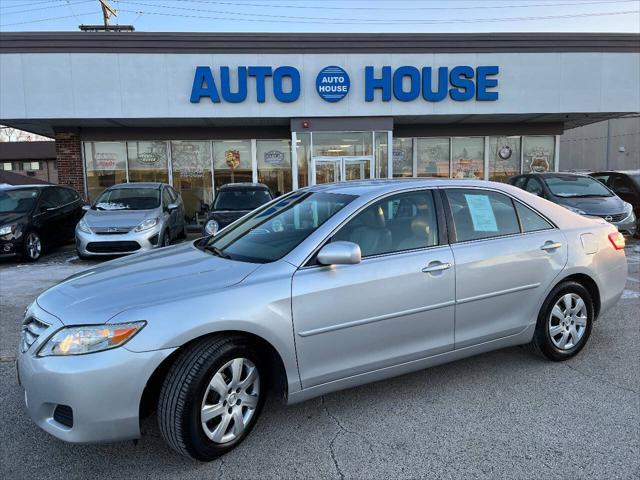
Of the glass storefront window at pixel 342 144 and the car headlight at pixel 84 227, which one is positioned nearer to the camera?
the car headlight at pixel 84 227

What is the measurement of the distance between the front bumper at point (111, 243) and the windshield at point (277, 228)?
5423 millimetres

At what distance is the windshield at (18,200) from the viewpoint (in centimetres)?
998

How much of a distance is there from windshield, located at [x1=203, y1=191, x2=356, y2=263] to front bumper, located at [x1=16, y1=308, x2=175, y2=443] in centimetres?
100

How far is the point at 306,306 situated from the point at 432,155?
578 inches

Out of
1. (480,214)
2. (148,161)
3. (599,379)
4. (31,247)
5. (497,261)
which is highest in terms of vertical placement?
(148,161)

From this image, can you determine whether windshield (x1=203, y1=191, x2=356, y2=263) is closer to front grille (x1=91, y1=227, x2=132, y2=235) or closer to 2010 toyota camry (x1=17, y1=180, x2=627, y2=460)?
2010 toyota camry (x1=17, y1=180, x2=627, y2=460)

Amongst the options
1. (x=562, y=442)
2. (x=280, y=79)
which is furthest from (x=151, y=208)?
(x=562, y=442)

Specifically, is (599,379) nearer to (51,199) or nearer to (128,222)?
(128,222)

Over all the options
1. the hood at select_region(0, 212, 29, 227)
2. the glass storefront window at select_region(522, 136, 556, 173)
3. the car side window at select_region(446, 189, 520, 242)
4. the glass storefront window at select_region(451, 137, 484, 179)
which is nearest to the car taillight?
the car side window at select_region(446, 189, 520, 242)

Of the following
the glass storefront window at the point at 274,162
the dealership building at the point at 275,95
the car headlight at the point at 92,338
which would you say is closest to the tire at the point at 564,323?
the car headlight at the point at 92,338

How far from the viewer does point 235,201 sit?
1042 centimetres

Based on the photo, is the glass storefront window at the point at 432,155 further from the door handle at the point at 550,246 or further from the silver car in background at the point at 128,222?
the door handle at the point at 550,246

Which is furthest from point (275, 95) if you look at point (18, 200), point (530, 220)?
point (530, 220)

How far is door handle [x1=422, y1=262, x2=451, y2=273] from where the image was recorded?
3350mm
